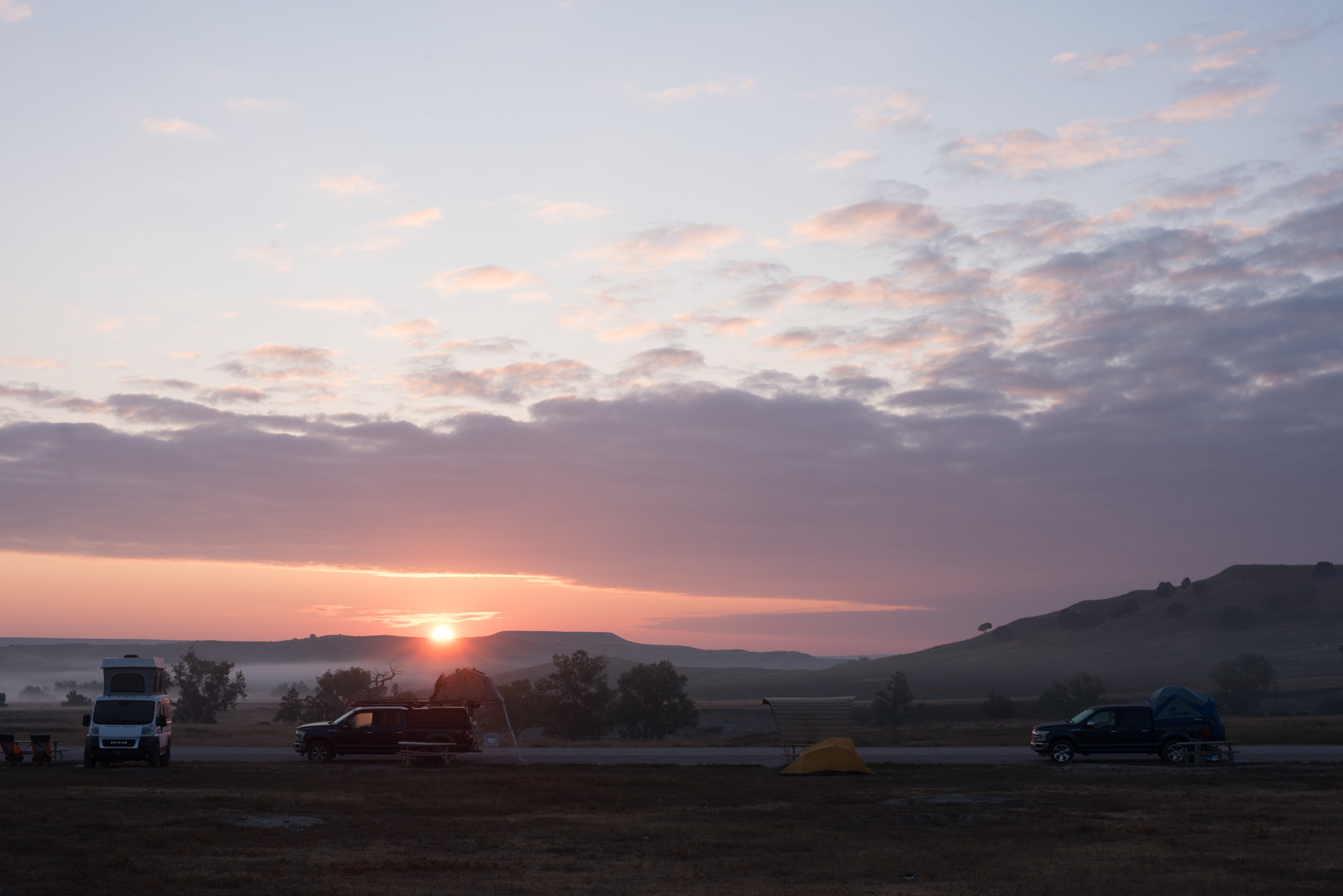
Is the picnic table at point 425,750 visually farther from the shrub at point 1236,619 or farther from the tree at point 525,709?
the shrub at point 1236,619

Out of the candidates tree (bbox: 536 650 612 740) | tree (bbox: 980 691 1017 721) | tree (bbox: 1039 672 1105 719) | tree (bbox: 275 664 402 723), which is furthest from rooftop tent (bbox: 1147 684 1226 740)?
tree (bbox: 1039 672 1105 719)

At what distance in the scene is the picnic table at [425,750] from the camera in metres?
39.1

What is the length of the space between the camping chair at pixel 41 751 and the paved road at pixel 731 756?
4.63 meters

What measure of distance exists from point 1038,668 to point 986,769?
152 m

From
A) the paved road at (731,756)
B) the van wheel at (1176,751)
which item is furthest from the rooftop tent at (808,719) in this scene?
the van wheel at (1176,751)

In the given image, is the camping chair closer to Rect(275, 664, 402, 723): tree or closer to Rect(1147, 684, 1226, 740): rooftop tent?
Rect(1147, 684, 1226, 740): rooftop tent

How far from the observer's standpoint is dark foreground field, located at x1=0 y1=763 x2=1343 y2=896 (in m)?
16.1

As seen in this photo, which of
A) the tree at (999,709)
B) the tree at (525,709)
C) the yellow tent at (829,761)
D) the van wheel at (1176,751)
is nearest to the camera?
the yellow tent at (829,761)

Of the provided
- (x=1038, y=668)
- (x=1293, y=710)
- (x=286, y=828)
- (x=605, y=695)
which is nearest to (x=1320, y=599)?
(x=1038, y=668)

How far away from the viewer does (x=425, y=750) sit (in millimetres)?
39406

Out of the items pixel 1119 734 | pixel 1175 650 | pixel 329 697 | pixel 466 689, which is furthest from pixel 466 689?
pixel 1175 650

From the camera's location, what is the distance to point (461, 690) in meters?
43.2

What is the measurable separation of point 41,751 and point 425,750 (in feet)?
42.7

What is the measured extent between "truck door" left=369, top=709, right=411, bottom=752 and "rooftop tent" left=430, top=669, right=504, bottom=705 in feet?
6.85
